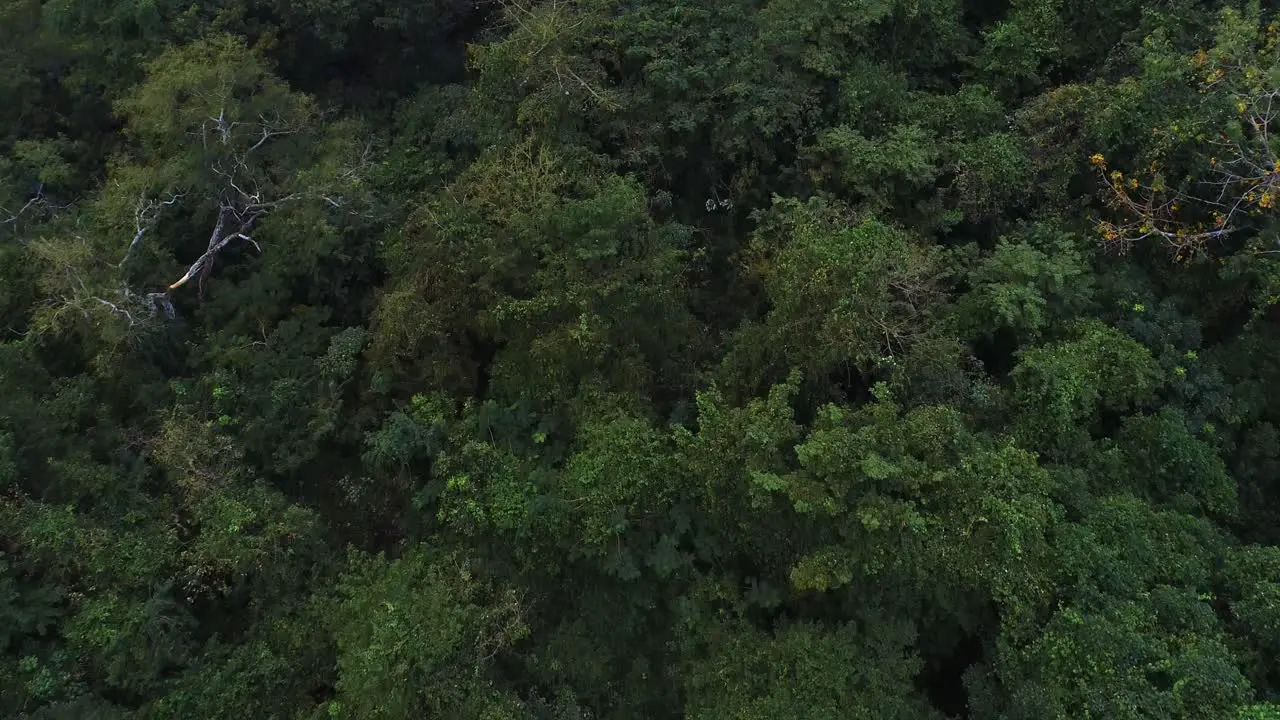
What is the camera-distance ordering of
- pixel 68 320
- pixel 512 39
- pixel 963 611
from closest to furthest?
pixel 963 611, pixel 68 320, pixel 512 39

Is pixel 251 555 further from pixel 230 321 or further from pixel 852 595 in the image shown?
pixel 852 595

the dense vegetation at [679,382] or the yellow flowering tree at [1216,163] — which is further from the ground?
the yellow flowering tree at [1216,163]

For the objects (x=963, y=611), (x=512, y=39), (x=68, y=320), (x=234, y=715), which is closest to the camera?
(x=963, y=611)

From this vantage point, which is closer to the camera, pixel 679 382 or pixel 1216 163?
pixel 1216 163

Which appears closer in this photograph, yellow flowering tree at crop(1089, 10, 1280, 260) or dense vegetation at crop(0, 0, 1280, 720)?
dense vegetation at crop(0, 0, 1280, 720)

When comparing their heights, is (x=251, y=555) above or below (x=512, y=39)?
below

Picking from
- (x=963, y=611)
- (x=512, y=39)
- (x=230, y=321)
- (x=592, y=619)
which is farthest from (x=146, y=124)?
(x=963, y=611)

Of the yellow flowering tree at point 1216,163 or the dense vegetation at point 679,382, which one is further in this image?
the yellow flowering tree at point 1216,163

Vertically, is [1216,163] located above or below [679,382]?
above
